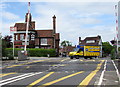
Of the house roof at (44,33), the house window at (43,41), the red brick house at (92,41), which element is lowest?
the house window at (43,41)

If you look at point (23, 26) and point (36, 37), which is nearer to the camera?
point (23, 26)

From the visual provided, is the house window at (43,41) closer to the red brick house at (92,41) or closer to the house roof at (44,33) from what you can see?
the house roof at (44,33)

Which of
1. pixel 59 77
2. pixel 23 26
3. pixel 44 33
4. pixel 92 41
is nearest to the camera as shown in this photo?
pixel 59 77

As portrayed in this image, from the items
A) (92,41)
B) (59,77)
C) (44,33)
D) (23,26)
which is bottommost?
(59,77)

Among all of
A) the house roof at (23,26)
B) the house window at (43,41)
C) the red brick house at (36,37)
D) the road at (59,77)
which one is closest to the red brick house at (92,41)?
the red brick house at (36,37)

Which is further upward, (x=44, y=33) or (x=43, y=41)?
(x=44, y=33)

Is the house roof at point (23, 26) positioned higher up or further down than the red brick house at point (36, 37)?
higher up

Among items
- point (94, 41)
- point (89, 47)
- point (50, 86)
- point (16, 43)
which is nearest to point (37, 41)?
point (16, 43)

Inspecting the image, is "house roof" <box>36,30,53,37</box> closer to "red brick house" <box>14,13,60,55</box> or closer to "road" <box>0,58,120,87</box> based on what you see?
"red brick house" <box>14,13,60,55</box>

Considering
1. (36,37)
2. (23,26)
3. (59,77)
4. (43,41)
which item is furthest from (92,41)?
(59,77)

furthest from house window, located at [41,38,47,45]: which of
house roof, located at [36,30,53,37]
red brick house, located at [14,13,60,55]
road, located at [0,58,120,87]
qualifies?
road, located at [0,58,120,87]

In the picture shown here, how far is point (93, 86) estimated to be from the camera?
845 cm

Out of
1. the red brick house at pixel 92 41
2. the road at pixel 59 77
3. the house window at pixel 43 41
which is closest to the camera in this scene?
the road at pixel 59 77

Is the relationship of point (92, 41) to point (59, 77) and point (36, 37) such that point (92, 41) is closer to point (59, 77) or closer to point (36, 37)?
point (36, 37)
